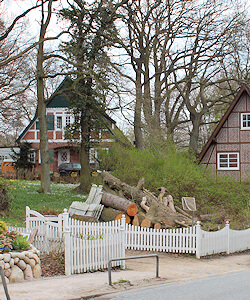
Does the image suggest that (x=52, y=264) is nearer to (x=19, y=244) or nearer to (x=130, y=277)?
(x=19, y=244)

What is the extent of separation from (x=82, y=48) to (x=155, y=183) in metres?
11.6

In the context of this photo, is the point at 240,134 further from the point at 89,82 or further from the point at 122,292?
the point at 122,292

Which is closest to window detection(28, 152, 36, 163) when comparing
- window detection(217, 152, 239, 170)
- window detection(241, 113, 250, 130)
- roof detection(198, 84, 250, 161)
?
roof detection(198, 84, 250, 161)

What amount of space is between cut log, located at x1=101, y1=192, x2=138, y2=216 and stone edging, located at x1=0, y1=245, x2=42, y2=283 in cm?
692

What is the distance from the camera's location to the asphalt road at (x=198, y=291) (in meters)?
8.41

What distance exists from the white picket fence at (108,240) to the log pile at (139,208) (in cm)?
76

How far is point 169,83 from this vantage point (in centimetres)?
3594

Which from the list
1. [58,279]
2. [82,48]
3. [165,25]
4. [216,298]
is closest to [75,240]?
[58,279]

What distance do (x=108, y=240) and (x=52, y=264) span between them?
5.23 feet

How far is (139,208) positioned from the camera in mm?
18375

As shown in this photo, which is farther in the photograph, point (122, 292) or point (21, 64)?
point (21, 64)

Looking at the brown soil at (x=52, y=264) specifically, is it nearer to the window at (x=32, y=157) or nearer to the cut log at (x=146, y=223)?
the cut log at (x=146, y=223)

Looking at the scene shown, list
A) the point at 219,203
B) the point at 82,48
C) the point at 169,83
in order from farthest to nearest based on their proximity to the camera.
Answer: the point at 169,83
the point at 82,48
the point at 219,203

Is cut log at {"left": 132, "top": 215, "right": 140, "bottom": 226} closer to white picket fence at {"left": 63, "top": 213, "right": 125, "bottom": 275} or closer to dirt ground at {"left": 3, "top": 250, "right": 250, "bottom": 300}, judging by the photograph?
dirt ground at {"left": 3, "top": 250, "right": 250, "bottom": 300}
